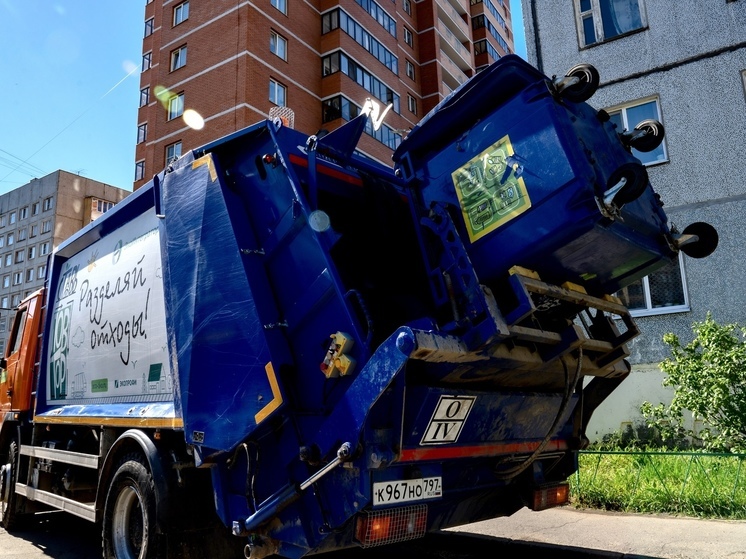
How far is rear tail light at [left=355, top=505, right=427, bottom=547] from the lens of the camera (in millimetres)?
3113

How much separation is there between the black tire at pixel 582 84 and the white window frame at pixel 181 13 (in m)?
28.5

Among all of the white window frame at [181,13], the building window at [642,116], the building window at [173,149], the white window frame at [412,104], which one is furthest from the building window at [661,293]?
the white window frame at [412,104]

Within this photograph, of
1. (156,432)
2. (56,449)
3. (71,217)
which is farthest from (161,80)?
(71,217)

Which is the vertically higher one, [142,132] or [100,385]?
[142,132]

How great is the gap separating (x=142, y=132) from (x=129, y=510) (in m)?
29.0

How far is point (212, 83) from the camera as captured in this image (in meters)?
25.3

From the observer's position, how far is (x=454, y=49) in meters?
40.6

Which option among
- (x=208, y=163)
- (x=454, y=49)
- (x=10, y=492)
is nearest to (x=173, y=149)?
(x=10, y=492)

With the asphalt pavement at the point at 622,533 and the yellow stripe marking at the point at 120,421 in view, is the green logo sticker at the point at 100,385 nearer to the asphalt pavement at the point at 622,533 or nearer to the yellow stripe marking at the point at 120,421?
the yellow stripe marking at the point at 120,421

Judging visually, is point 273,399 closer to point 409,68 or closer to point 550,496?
point 550,496

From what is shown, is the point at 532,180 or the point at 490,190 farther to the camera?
the point at 490,190

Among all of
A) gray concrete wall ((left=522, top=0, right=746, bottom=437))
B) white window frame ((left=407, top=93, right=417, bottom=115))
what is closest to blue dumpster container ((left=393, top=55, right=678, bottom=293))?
gray concrete wall ((left=522, top=0, right=746, bottom=437))

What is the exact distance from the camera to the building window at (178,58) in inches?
1072

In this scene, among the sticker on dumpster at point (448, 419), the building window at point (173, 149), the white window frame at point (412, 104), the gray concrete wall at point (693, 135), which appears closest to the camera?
the sticker on dumpster at point (448, 419)
